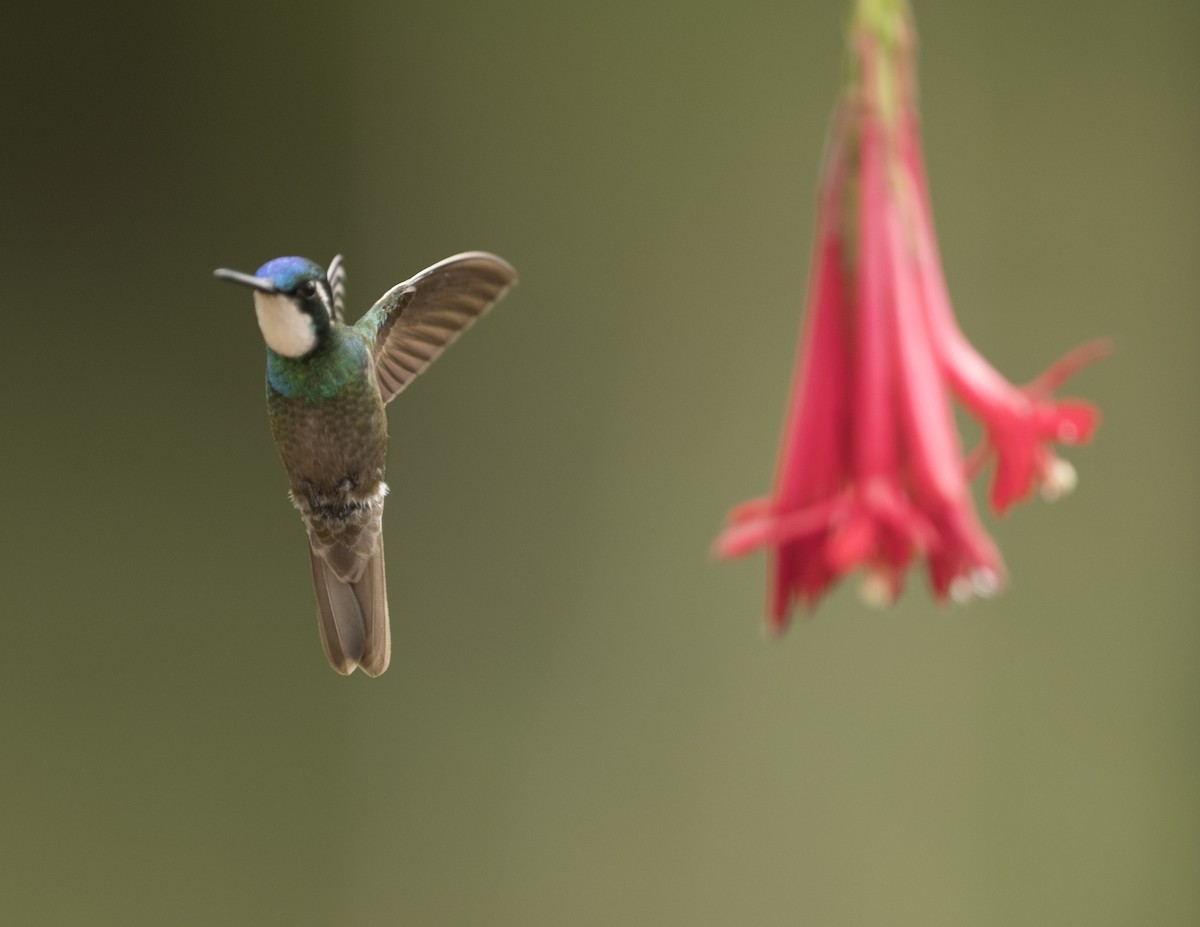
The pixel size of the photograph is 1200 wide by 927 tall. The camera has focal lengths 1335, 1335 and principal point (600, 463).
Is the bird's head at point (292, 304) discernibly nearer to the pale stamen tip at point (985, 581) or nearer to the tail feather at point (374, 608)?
the tail feather at point (374, 608)

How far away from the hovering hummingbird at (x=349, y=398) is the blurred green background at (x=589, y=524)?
1.20 m

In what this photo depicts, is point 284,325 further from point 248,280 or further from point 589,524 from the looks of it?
point 589,524

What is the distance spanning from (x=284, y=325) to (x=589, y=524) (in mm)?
1420

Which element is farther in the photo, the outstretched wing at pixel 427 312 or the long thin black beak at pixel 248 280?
the outstretched wing at pixel 427 312

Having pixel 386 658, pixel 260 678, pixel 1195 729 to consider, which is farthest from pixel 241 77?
pixel 1195 729

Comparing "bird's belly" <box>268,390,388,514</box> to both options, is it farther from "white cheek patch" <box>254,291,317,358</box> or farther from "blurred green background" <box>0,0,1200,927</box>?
"blurred green background" <box>0,0,1200,927</box>

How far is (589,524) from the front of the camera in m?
1.98

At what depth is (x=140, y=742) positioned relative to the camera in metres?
1.91

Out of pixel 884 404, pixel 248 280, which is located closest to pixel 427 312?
pixel 248 280

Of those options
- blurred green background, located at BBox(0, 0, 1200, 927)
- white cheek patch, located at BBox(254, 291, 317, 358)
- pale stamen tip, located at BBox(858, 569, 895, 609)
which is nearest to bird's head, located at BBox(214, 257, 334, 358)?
white cheek patch, located at BBox(254, 291, 317, 358)

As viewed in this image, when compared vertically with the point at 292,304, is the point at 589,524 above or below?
below

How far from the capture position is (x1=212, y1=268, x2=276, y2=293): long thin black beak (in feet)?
1.48

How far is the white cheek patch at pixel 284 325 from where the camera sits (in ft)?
1.83

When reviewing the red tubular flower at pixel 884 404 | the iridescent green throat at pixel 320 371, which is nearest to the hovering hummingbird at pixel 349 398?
the iridescent green throat at pixel 320 371
